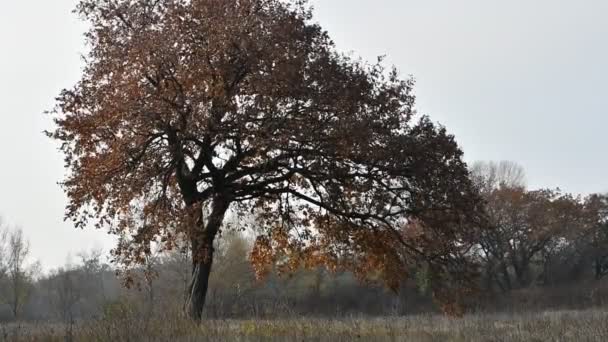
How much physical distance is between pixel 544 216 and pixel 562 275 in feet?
19.2

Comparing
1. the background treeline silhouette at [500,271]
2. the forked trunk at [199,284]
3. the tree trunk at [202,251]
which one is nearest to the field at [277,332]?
the tree trunk at [202,251]

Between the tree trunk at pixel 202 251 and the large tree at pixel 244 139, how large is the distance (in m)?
0.05

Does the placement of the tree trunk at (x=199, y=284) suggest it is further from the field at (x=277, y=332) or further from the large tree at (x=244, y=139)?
the field at (x=277, y=332)

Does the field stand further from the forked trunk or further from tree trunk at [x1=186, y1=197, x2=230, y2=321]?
the forked trunk

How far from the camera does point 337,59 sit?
18.3 metres

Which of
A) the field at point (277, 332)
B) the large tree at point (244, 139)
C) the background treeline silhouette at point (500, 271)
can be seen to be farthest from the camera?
the background treeline silhouette at point (500, 271)

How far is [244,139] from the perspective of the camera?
54.0 feet

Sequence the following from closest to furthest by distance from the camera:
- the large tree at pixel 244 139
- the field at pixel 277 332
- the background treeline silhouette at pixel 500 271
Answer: the field at pixel 277 332
the large tree at pixel 244 139
the background treeline silhouette at pixel 500 271

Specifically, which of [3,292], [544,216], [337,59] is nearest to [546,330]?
[337,59]

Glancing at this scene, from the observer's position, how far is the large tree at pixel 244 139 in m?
16.3

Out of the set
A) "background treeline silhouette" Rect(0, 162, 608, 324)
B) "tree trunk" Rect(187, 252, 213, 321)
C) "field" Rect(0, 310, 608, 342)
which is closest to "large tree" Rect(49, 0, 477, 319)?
"tree trunk" Rect(187, 252, 213, 321)

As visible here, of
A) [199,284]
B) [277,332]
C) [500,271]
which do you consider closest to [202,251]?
[199,284]

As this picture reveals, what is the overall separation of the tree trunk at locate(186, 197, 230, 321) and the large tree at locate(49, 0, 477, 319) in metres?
0.05

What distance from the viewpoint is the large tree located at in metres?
16.3
